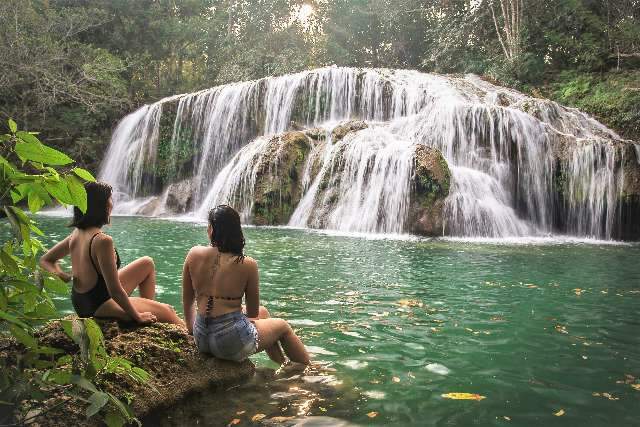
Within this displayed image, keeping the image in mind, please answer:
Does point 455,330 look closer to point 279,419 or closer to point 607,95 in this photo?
point 279,419

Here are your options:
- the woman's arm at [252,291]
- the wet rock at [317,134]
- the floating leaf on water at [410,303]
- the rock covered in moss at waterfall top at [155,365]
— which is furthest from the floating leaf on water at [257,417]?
the wet rock at [317,134]

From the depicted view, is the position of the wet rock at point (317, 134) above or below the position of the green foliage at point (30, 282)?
above

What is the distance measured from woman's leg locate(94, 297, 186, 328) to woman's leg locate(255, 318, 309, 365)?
691mm

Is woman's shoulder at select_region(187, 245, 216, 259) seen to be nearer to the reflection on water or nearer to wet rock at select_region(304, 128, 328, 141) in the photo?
the reflection on water

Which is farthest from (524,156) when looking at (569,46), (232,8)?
(232,8)

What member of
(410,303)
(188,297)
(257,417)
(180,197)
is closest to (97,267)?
(188,297)

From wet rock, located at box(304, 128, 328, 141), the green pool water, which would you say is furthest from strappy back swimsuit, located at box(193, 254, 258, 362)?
wet rock, located at box(304, 128, 328, 141)

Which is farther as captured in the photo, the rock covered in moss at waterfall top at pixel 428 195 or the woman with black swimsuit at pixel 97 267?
the rock covered in moss at waterfall top at pixel 428 195

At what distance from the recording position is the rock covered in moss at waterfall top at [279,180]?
1681cm

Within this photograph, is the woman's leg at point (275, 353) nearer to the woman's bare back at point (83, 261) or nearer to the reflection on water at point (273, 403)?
the reflection on water at point (273, 403)

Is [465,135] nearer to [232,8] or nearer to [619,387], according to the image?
[619,387]

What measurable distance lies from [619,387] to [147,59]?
31604 millimetres

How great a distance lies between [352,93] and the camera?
2230cm

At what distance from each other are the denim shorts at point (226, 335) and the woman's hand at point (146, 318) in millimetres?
395
